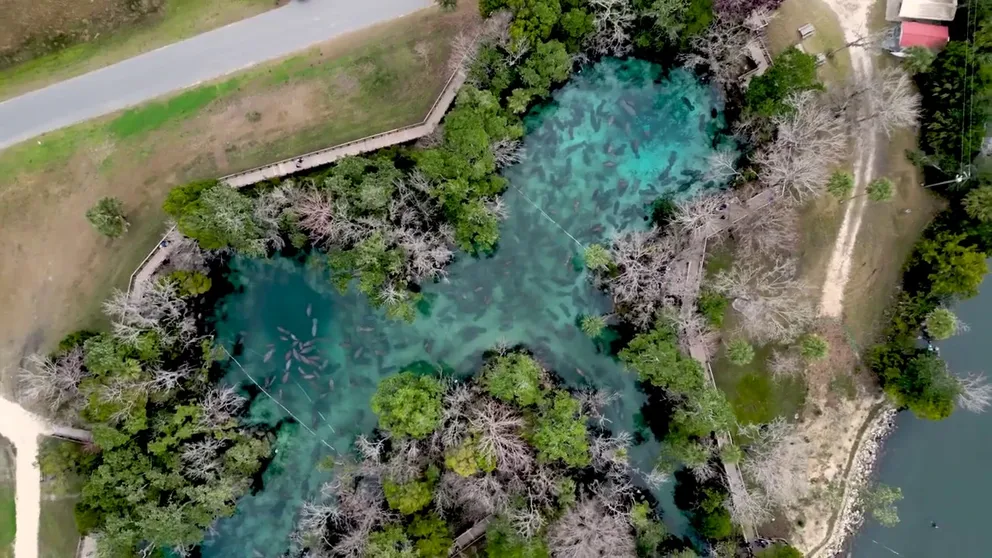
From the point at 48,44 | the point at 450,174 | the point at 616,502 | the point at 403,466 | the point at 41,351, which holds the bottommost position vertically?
the point at 616,502

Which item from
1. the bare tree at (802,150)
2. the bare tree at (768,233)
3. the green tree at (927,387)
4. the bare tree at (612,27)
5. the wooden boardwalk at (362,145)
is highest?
Result: the bare tree at (612,27)

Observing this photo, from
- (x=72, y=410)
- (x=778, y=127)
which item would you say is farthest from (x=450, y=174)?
(x=72, y=410)

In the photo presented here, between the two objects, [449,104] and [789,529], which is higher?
[449,104]

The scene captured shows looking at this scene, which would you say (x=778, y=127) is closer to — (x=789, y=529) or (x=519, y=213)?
(x=519, y=213)

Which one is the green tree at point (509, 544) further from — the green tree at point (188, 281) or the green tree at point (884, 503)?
the green tree at point (188, 281)

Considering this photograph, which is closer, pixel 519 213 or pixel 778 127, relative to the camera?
pixel 778 127

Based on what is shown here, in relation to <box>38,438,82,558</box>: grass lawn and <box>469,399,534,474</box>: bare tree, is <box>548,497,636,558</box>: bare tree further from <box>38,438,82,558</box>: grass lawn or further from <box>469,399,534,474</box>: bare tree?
<box>38,438,82,558</box>: grass lawn

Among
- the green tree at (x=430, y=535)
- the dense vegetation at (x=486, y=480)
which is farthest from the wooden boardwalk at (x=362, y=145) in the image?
the green tree at (x=430, y=535)

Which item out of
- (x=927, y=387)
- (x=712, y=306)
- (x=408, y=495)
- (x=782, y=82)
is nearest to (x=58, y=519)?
(x=408, y=495)

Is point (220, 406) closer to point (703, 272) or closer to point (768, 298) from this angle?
point (703, 272)
